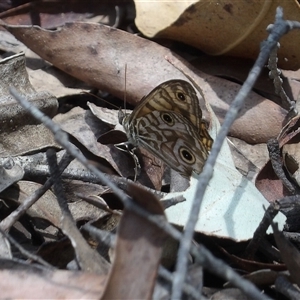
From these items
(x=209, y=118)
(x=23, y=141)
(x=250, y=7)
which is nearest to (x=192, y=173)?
(x=209, y=118)

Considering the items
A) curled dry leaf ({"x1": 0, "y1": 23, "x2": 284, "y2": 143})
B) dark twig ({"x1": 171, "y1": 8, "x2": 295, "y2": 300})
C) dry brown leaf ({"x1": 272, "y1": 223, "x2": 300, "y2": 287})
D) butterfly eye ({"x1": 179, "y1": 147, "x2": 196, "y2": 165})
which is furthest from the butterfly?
dark twig ({"x1": 171, "y1": 8, "x2": 295, "y2": 300})

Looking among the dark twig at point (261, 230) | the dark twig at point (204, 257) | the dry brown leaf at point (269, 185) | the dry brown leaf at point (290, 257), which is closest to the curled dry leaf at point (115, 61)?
the dry brown leaf at point (269, 185)

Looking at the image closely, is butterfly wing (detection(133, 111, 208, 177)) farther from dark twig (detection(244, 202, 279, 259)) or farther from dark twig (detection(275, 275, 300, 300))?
dark twig (detection(275, 275, 300, 300))

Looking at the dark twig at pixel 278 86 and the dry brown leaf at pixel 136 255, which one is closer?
the dry brown leaf at pixel 136 255

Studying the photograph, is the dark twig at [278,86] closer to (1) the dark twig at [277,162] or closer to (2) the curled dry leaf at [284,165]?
(2) the curled dry leaf at [284,165]

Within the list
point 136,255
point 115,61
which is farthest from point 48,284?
point 115,61

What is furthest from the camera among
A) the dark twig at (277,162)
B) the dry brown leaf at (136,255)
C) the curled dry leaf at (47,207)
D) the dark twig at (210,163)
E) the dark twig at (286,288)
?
the dark twig at (277,162)

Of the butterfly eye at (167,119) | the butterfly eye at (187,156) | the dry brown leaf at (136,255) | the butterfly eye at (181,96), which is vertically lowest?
the butterfly eye at (187,156)

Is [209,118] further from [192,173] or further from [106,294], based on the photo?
[106,294]
